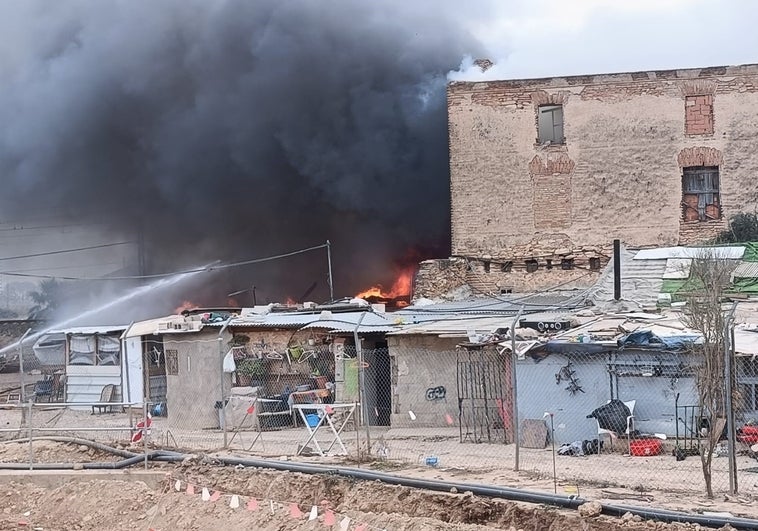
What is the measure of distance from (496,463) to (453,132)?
1710 cm

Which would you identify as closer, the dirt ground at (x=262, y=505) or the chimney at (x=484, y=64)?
the dirt ground at (x=262, y=505)

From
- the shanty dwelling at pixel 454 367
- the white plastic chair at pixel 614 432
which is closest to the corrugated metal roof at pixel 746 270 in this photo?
the shanty dwelling at pixel 454 367

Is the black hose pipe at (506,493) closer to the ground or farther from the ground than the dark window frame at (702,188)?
closer to the ground

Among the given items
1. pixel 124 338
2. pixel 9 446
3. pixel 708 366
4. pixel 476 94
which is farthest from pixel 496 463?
pixel 476 94

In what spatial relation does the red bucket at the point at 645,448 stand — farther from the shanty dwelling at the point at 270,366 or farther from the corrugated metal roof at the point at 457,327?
the shanty dwelling at the point at 270,366

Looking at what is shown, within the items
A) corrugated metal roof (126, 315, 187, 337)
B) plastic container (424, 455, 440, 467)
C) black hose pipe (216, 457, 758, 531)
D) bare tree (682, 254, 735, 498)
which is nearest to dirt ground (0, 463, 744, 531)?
black hose pipe (216, 457, 758, 531)

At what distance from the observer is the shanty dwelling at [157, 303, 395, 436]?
20.8m

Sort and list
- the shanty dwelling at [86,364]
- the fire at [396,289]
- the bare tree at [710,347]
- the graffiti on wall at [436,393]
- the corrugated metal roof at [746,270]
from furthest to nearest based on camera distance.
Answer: the fire at [396,289]
the shanty dwelling at [86,364]
the corrugated metal roof at [746,270]
the graffiti on wall at [436,393]
the bare tree at [710,347]

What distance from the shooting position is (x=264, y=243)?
133 feet

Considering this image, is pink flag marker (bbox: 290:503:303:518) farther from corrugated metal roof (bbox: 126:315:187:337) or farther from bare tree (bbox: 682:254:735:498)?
corrugated metal roof (bbox: 126:315:187:337)

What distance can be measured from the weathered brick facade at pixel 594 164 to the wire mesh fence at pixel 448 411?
9.57 m

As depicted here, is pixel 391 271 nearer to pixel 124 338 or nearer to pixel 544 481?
pixel 124 338

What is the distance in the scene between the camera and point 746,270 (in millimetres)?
22938

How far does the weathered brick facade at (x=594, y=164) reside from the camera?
97.6ft
